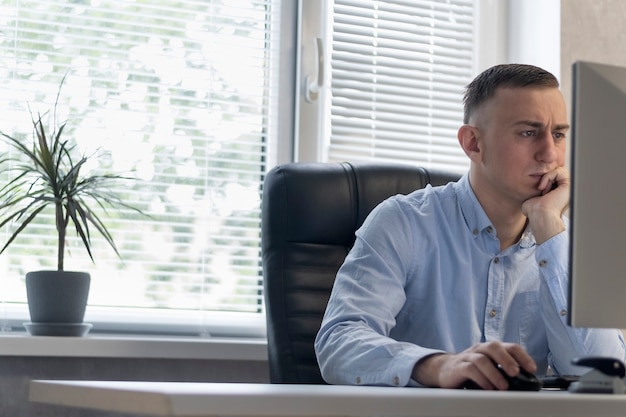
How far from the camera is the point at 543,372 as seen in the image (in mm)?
1785

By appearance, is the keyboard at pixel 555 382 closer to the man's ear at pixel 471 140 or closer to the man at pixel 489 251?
the man at pixel 489 251

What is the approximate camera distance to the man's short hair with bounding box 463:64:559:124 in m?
1.81

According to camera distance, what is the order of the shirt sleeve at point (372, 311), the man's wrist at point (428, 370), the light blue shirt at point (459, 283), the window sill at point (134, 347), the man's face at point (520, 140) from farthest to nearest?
the window sill at point (134, 347)
the man's face at point (520, 140)
the light blue shirt at point (459, 283)
the shirt sleeve at point (372, 311)
the man's wrist at point (428, 370)

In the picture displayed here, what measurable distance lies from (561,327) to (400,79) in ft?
4.35

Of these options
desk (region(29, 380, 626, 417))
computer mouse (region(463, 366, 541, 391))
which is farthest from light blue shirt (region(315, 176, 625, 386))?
desk (region(29, 380, 626, 417))

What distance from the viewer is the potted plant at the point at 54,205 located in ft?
7.25

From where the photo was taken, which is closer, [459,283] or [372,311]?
[372,311]

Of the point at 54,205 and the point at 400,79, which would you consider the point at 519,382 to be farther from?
the point at 400,79

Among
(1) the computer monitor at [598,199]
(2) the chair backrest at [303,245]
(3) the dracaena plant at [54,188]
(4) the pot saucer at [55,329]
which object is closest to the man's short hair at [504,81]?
(2) the chair backrest at [303,245]

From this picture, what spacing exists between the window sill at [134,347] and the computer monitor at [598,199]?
56.7 inches

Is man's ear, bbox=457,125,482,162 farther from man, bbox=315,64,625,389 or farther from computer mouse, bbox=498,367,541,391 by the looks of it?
computer mouse, bbox=498,367,541,391

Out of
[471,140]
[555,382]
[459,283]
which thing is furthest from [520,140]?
[555,382]

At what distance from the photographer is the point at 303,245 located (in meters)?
1.97

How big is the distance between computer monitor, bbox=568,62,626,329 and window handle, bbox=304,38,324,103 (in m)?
1.58
